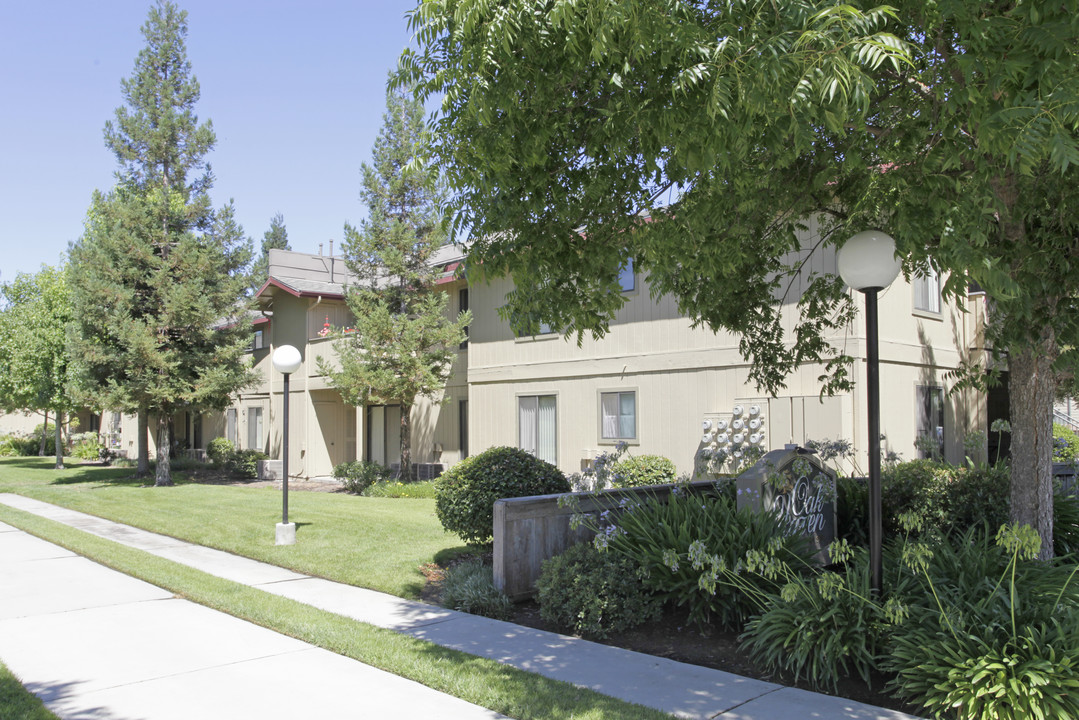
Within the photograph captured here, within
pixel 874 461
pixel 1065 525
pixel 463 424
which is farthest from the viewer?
A: pixel 463 424

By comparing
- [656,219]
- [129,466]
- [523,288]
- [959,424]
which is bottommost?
[129,466]

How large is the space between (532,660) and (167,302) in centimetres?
1896

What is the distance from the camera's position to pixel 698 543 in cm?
603

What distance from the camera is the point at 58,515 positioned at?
1534 cm

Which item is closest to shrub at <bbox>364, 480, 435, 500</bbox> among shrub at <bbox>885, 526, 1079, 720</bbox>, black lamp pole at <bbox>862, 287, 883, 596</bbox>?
black lamp pole at <bbox>862, 287, 883, 596</bbox>

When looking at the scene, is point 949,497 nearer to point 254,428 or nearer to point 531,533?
point 531,533

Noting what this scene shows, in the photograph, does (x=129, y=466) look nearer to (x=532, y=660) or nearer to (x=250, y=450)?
(x=250, y=450)

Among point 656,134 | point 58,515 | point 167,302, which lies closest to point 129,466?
point 167,302

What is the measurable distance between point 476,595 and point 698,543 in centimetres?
Answer: 254

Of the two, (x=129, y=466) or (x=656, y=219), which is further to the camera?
(x=129, y=466)

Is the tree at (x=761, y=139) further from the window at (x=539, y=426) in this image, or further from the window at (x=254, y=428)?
the window at (x=254, y=428)

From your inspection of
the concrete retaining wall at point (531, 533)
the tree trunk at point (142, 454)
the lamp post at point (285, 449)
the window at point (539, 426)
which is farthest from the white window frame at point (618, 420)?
the tree trunk at point (142, 454)

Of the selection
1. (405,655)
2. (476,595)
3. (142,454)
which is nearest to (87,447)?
(142,454)

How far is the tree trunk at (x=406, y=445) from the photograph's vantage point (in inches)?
817
